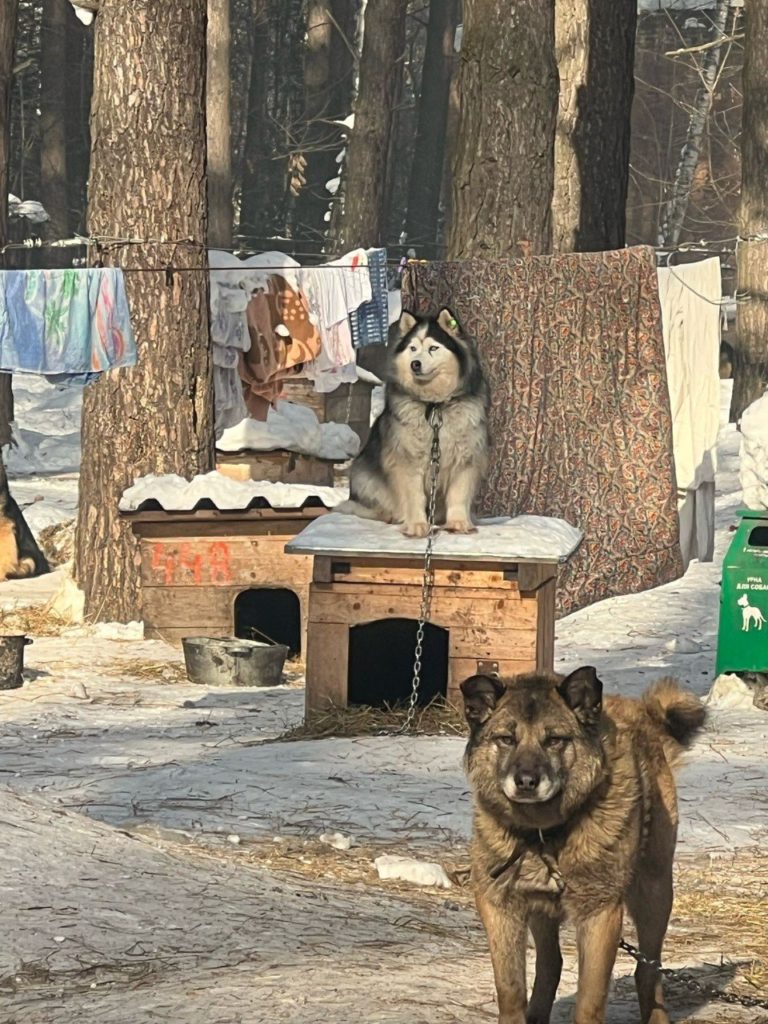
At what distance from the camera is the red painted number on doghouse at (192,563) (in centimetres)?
1270

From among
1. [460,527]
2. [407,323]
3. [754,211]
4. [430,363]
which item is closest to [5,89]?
[407,323]

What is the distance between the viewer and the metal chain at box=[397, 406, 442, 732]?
9.79 meters

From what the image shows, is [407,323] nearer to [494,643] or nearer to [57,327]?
[494,643]

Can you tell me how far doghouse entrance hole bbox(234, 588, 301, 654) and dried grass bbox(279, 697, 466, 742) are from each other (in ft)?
10.6

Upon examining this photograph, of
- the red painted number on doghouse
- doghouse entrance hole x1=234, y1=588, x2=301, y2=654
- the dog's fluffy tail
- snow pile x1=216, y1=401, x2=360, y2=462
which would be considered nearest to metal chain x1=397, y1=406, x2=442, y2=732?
the red painted number on doghouse

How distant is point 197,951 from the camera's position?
5590 millimetres

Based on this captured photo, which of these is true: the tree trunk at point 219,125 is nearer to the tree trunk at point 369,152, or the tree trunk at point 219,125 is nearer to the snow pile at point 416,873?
the tree trunk at point 369,152

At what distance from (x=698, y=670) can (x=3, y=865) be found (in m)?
6.96

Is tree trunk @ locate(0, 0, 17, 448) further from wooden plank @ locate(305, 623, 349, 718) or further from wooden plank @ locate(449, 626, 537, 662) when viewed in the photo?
wooden plank @ locate(449, 626, 537, 662)

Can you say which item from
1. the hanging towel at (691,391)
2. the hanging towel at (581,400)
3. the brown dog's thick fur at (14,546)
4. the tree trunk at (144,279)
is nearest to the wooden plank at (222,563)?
the tree trunk at (144,279)

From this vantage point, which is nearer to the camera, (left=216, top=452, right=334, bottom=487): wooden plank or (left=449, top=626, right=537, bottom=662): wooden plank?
(left=449, top=626, right=537, bottom=662): wooden plank

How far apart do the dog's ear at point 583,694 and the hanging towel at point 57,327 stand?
28.3ft

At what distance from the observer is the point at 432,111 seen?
40.2 metres

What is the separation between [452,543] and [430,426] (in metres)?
1.00
